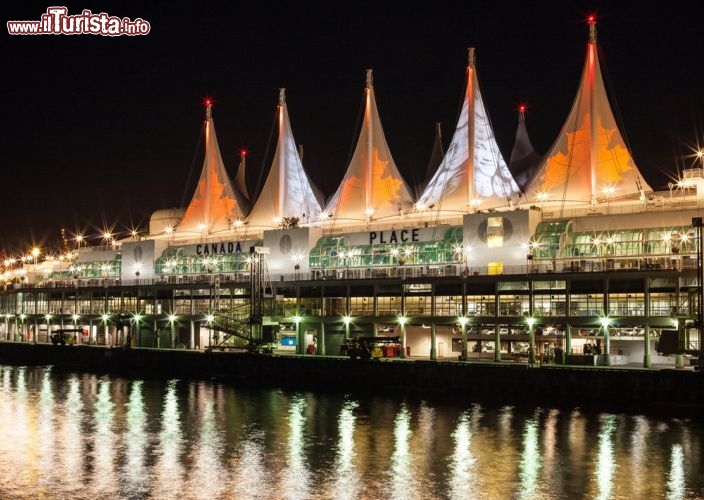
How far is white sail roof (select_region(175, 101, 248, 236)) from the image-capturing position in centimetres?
8488

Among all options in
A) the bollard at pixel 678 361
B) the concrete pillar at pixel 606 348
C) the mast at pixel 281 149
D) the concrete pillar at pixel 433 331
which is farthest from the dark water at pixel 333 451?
the mast at pixel 281 149

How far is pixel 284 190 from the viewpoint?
257 ft

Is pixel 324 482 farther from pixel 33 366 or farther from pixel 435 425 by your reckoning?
pixel 33 366

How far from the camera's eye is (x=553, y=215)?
61.2 metres

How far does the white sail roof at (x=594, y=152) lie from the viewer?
2384 inches

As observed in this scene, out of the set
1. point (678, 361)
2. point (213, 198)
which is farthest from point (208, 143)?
point (678, 361)

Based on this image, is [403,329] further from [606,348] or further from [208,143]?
[208,143]

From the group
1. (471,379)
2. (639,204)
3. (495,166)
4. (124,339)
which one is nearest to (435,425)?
(471,379)

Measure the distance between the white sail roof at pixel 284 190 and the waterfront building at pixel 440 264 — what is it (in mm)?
164

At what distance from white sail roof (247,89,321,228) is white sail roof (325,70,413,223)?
21.1ft

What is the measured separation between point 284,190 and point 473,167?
59.9ft

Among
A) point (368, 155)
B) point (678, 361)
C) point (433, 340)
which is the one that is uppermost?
point (368, 155)

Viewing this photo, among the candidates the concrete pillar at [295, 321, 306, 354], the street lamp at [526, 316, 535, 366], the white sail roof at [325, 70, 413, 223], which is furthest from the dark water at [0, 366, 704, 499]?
the white sail roof at [325, 70, 413, 223]

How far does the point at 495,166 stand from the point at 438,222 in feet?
19.5
